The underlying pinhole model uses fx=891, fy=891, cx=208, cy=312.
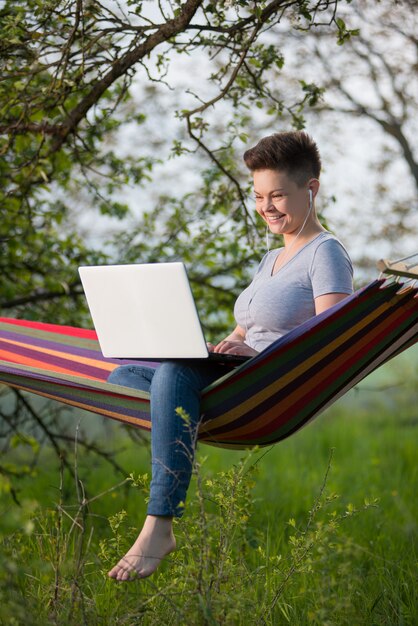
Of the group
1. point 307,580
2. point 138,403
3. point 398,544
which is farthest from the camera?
point 398,544

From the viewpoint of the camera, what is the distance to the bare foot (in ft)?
6.61

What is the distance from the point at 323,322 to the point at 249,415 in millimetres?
350

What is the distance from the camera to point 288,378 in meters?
2.24

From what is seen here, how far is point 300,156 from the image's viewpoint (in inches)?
98.5

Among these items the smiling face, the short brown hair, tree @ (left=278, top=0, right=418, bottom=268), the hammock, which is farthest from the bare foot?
tree @ (left=278, top=0, right=418, bottom=268)

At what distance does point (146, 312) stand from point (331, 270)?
51 centimetres

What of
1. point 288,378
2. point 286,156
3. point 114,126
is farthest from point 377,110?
point 288,378

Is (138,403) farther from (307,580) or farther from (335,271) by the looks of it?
(307,580)

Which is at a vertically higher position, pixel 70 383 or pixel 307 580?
pixel 70 383

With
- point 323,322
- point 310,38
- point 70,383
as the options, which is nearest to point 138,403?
point 70,383

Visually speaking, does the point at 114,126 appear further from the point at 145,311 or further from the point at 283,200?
the point at 145,311

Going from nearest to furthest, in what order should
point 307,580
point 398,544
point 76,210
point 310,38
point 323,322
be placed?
point 323,322, point 307,580, point 398,544, point 310,38, point 76,210

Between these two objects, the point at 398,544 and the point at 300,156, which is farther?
the point at 398,544

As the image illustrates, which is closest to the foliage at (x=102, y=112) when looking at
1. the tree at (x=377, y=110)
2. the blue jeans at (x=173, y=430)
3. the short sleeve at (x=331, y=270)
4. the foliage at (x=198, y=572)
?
the short sleeve at (x=331, y=270)
